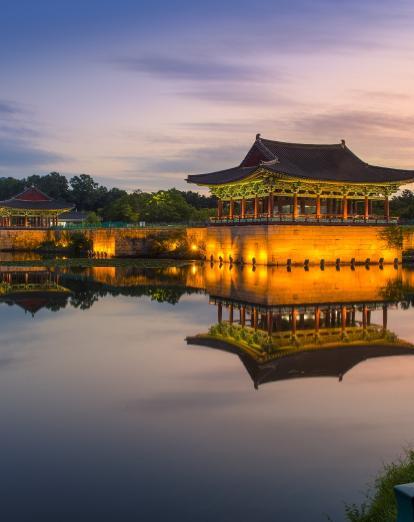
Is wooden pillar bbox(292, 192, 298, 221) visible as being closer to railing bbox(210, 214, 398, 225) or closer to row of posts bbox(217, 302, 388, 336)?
railing bbox(210, 214, 398, 225)

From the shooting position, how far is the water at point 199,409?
7.45 meters

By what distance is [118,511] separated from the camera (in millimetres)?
7043

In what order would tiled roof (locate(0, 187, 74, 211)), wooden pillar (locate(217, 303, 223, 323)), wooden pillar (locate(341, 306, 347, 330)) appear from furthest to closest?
tiled roof (locate(0, 187, 74, 211)), wooden pillar (locate(217, 303, 223, 323)), wooden pillar (locate(341, 306, 347, 330))

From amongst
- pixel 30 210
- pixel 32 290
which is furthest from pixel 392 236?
pixel 30 210

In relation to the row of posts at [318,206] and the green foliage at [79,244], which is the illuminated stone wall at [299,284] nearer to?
the row of posts at [318,206]

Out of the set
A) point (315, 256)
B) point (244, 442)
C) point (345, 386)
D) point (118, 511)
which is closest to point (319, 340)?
point (345, 386)

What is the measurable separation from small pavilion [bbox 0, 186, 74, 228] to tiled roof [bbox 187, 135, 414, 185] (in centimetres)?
3245

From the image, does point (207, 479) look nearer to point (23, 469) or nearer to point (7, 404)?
point (23, 469)

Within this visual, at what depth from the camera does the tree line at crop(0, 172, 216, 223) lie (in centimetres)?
7819

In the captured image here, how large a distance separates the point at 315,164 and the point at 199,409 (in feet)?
129

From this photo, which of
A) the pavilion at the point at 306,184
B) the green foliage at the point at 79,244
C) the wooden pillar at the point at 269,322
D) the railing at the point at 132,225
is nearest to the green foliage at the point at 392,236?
the pavilion at the point at 306,184

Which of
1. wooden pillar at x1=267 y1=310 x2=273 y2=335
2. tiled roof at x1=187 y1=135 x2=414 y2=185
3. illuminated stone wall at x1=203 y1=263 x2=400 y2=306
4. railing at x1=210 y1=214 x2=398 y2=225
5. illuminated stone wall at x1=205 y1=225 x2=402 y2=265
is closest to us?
wooden pillar at x1=267 y1=310 x2=273 y2=335

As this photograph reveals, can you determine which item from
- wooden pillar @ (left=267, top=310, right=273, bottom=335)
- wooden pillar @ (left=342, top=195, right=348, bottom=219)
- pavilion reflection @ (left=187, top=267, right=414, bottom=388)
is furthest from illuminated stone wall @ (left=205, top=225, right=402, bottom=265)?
wooden pillar @ (left=267, top=310, right=273, bottom=335)

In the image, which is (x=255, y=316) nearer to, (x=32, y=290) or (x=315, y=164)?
(x=32, y=290)
